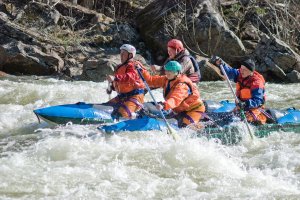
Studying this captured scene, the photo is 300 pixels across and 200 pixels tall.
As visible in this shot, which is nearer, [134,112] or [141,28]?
[134,112]

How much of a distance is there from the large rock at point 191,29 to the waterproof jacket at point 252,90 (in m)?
7.57

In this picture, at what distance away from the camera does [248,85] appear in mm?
7844

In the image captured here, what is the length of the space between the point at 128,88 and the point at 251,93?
187cm

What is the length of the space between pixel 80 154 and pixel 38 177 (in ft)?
3.07

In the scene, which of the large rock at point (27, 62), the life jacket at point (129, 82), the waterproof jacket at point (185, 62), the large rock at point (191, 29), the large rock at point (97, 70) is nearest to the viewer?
the life jacket at point (129, 82)

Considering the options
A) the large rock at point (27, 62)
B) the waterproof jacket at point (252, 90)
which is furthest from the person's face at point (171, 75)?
the large rock at point (27, 62)

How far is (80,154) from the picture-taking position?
6301mm

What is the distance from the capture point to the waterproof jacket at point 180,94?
6.86 metres

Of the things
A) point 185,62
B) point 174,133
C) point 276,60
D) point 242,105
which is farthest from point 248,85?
point 276,60

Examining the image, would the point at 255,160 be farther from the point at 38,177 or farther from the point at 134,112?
the point at 38,177

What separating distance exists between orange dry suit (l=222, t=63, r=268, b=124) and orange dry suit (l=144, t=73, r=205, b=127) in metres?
0.85

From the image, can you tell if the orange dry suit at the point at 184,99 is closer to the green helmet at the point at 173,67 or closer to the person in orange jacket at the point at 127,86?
the green helmet at the point at 173,67

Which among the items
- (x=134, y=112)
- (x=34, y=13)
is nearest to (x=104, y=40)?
(x=34, y=13)

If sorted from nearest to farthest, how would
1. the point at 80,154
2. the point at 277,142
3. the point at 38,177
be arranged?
the point at 38,177 → the point at 80,154 → the point at 277,142
